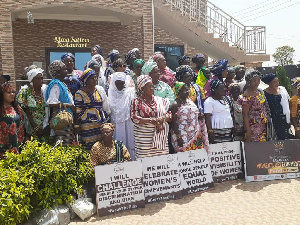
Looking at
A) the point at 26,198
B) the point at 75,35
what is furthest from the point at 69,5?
the point at 26,198

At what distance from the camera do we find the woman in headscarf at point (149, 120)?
4.32 m

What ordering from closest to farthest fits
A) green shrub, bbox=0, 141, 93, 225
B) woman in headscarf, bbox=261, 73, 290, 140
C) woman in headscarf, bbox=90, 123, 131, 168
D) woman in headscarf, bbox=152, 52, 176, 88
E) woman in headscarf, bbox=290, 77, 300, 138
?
green shrub, bbox=0, 141, 93, 225
woman in headscarf, bbox=90, 123, 131, 168
woman in headscarf, bbox=261, 73, 290, 140
woman in headscarf, bbox=290, 77, 300, 138
woman in headscarf, bbox=152, 52, 176, 88

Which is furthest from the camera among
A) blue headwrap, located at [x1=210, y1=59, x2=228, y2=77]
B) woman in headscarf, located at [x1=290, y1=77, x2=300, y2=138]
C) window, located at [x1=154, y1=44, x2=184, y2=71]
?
window, located at [x1=154, y1=44, x2=184, y2=71]

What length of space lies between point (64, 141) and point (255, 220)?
290 centimetres

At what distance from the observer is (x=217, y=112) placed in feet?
16.5

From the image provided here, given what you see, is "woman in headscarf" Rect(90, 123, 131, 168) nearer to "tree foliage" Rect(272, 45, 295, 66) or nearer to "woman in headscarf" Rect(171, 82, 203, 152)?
"woman in headscarf" Rect(171, 82, 203, 152)

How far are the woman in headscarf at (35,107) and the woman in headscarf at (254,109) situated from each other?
330cm

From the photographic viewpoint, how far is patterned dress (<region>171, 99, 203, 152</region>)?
4.70m

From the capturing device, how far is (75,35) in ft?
38.7

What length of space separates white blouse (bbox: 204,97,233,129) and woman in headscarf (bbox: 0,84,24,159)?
2917 millimetres

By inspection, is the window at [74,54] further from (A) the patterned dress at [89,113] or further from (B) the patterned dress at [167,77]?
(A) the patterned dress at [89,113]

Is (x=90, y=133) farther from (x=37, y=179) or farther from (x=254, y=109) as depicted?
(x=254, y=109)

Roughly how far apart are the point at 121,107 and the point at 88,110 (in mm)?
529

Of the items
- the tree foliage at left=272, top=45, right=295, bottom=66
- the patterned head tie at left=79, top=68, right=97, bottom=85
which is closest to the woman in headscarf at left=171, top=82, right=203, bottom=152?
the patterned head tie at left=79, top=68, right=97, bottom=85
